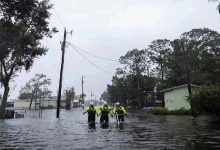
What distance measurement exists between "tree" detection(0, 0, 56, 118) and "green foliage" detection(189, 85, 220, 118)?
19.7 m

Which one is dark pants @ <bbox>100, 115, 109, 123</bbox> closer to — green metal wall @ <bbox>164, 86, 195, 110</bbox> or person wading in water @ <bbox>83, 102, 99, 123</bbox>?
person wading in water @ <bbox>83, 102, 99, 123</bbox>

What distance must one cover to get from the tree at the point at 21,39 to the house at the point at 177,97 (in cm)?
1993

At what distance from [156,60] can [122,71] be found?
41.5ft

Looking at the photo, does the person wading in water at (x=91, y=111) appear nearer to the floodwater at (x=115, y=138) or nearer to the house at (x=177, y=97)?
the floodwater at (x=115, y=138)

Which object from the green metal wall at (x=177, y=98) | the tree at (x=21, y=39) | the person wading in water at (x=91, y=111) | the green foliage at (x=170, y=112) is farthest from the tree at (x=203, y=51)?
the person wading in water at (x=91, y=111)

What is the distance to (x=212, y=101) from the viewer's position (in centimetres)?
2425

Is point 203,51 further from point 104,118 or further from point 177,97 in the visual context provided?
point 104,118

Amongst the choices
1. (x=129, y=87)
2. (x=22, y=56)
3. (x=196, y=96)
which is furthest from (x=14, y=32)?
(x=129, y=87)

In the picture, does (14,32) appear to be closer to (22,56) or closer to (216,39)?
(22,56)

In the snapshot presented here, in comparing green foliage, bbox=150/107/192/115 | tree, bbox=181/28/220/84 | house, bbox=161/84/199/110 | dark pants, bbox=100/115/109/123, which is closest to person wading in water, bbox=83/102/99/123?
dark pants, bbox=100/115/109/123

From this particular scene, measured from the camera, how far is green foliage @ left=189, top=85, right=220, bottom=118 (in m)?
24.1

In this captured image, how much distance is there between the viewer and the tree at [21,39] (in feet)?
121

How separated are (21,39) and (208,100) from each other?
2392 centimetres

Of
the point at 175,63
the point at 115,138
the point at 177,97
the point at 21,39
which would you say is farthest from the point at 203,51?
the point at 115,138
